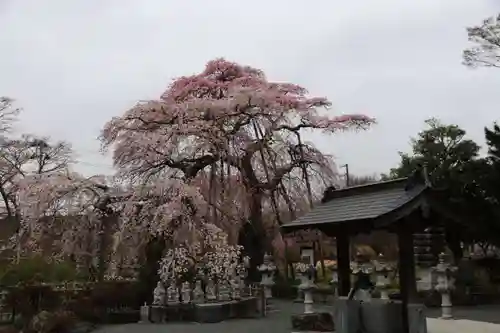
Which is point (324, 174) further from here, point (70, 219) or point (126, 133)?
point (70, 219)

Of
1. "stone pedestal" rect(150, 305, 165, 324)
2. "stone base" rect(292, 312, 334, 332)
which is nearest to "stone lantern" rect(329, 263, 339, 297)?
"stone base" rect(292, 312, 334, 332)

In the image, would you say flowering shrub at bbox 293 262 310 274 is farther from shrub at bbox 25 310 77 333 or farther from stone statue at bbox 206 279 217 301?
shrub at bbox 25 310 77 333

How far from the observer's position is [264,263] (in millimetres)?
19797

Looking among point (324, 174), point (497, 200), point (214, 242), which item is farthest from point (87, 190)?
point (497, 200)

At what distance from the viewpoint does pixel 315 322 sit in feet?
39.6

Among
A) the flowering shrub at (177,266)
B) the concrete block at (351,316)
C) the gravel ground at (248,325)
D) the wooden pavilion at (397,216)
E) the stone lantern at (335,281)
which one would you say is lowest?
the gravel ground at (248,325)

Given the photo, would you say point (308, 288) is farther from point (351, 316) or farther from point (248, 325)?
point (351, 316)

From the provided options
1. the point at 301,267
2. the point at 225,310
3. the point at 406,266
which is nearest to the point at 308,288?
the point at 225,310

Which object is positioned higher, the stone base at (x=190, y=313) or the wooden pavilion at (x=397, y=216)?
the wooden pavilion at (x=397, y=216)

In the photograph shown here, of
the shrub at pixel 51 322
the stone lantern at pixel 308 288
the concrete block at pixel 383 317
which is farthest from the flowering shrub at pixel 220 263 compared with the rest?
the concrete block at pixel 383 317

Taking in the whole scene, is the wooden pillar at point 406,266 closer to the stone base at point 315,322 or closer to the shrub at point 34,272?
the stone base at point 315,322

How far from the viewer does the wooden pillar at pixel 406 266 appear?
9.03m

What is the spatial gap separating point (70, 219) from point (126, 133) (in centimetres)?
369

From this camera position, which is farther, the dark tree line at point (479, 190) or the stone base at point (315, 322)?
the dark tree line at point (479, 190)
